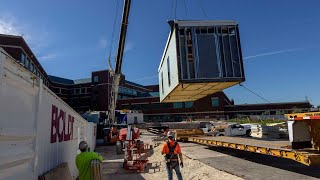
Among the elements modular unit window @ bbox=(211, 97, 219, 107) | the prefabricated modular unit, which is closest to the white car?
the prefabricated modular unit

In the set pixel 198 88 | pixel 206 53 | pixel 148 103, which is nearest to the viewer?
pixel 206 53

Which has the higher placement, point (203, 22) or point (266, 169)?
point (203, 22)

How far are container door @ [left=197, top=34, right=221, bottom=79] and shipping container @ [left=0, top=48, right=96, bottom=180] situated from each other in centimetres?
884

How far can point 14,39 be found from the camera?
48188 millimetres

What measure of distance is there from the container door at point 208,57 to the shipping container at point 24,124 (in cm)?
884

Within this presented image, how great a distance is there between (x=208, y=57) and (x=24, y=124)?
36.2 feet

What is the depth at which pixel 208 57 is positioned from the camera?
14312 millimetres

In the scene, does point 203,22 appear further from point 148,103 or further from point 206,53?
point 148,103

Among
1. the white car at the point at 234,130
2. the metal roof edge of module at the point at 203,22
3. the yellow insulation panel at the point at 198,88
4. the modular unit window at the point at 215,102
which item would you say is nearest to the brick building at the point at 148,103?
the modular unit window at the point at 215,102

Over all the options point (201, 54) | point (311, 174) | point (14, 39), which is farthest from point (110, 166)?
point (14, 39)

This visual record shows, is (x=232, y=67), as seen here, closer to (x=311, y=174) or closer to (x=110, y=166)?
(x=311, y=174)

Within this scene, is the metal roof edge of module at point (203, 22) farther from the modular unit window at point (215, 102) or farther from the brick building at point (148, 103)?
the modular unit window at point (215, 102)

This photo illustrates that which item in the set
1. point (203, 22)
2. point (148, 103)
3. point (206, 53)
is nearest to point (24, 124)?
point (206, 53)

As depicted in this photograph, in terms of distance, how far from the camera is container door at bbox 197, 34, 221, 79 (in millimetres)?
14258
